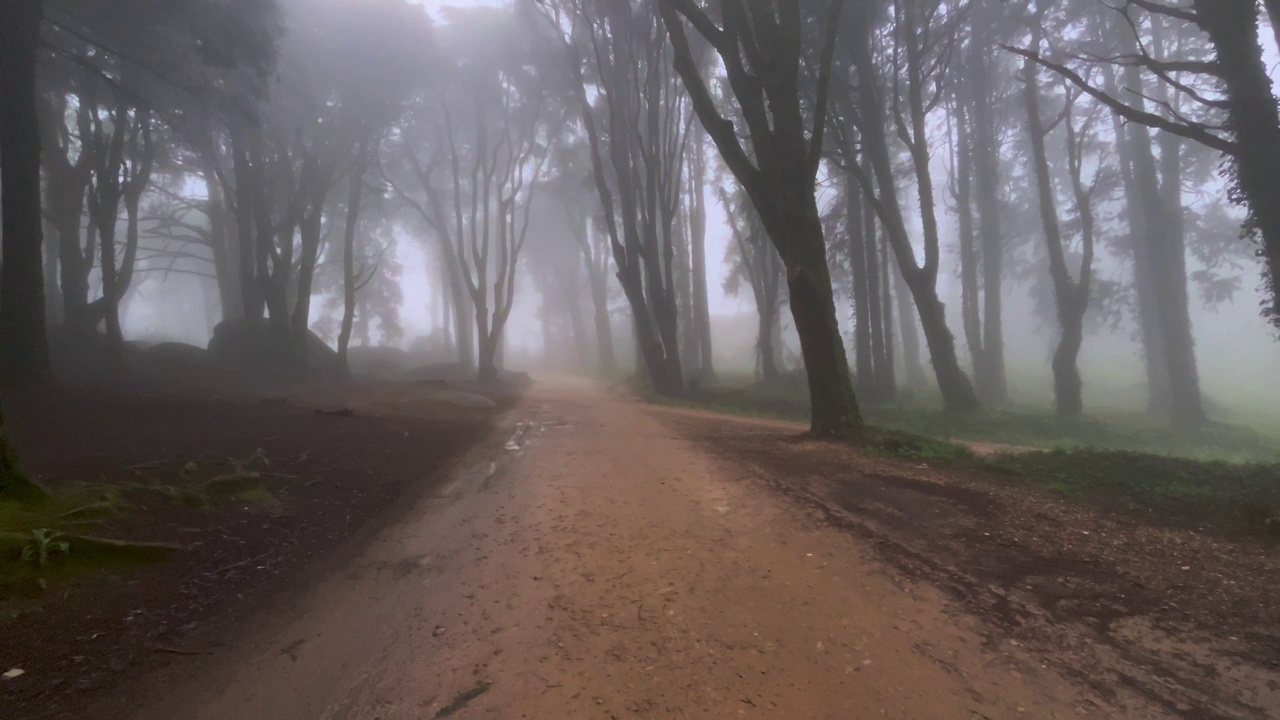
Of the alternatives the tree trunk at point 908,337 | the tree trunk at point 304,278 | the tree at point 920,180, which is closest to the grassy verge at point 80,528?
the tree at point 920,180

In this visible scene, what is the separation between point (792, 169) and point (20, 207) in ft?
42.0

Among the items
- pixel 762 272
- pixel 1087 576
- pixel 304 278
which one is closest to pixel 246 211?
pixel 304 278

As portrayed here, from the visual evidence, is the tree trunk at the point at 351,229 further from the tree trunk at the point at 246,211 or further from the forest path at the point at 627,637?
the forest path at the point at 627,637

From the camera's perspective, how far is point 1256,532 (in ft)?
15.8

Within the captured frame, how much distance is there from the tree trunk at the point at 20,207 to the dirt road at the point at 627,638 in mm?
9765

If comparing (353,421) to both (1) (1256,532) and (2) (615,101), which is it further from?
(2) (615,101)

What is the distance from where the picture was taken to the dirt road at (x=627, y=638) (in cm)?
320

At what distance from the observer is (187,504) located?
599 centimetres

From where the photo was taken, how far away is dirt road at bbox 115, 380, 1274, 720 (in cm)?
320

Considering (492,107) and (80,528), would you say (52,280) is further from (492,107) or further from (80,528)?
(80,528)

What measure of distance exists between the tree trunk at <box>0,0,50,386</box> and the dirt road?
9765 millimetres

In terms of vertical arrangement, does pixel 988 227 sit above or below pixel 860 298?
above

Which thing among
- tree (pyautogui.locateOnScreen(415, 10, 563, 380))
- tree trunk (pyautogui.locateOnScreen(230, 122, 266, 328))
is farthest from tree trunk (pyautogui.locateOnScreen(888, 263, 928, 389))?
tree trunk (pyautogui.locateOnScreen(230, 122, 266, 328))

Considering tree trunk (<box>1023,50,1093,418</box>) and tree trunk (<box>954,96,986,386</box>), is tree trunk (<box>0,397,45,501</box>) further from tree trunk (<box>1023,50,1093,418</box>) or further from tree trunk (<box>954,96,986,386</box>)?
tree trunk (<box>954,96,986,386</box>)
